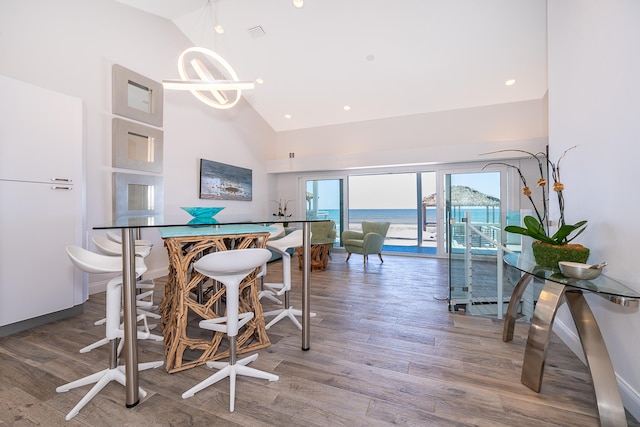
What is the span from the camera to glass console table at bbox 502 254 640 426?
120cm

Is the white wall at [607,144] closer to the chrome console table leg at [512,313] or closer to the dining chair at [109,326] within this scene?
the chrome console table leg at [512,313]

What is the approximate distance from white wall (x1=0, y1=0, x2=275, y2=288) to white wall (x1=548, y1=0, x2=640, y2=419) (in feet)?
15.6

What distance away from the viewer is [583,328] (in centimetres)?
137

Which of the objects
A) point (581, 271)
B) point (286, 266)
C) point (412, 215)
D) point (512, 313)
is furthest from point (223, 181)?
point (412, 215)

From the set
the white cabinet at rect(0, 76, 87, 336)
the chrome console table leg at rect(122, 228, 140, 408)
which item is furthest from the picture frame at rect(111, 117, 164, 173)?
the chrome console table leg at rect(122, 228, 140, 408)

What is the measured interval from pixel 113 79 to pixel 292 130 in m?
4.08

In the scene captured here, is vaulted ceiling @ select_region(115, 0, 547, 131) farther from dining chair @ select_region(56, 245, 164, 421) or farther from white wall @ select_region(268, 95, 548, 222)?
dining chair @ select_region(56, 245, 164, 421)

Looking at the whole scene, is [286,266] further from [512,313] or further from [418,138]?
[418,138]

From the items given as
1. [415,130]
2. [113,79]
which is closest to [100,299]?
[113,79]

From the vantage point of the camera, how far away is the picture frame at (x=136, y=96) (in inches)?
136

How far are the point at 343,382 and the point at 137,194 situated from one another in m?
3.72

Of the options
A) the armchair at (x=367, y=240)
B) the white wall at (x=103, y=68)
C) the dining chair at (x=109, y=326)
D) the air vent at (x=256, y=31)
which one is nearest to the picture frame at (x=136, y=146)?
the white wall at (x=103, y=68)

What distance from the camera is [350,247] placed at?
17.3ft

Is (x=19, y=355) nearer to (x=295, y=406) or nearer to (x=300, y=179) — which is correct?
(x=295, y=406)
